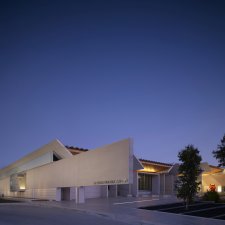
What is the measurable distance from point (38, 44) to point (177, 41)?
11.8 metres

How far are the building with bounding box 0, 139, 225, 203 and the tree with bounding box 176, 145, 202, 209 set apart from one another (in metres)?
4.37

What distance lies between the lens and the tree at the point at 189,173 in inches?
846

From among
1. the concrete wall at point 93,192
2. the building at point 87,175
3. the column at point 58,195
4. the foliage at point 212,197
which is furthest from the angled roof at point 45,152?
the foliage at point 212,197

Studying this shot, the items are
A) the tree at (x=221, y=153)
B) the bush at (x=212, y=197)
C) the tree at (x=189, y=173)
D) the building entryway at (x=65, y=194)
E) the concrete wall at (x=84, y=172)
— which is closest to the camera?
the concrete wall at (x=84, y=172)

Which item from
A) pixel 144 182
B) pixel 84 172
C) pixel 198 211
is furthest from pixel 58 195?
pixel 198 211

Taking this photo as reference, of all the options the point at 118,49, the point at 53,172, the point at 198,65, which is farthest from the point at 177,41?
the point at 53,172

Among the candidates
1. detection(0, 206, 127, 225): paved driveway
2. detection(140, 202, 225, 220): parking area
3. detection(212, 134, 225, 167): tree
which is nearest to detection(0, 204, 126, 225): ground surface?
detection(0, 206, 127, 225): paved driveway

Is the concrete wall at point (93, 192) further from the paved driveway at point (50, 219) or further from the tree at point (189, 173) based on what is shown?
the paved driveway at point (50, 219)

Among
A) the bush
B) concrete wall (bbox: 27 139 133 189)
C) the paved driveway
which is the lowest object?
the bush

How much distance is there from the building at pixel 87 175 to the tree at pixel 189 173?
4.37m

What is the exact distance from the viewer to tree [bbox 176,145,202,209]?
2148 cm

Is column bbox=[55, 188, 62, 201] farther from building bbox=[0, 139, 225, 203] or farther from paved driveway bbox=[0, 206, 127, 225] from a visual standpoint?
paved driveway bbox=[0, 206, 127, 225]

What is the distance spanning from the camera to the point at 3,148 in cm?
14950

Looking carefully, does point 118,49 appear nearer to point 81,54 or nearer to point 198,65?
point 81,54
